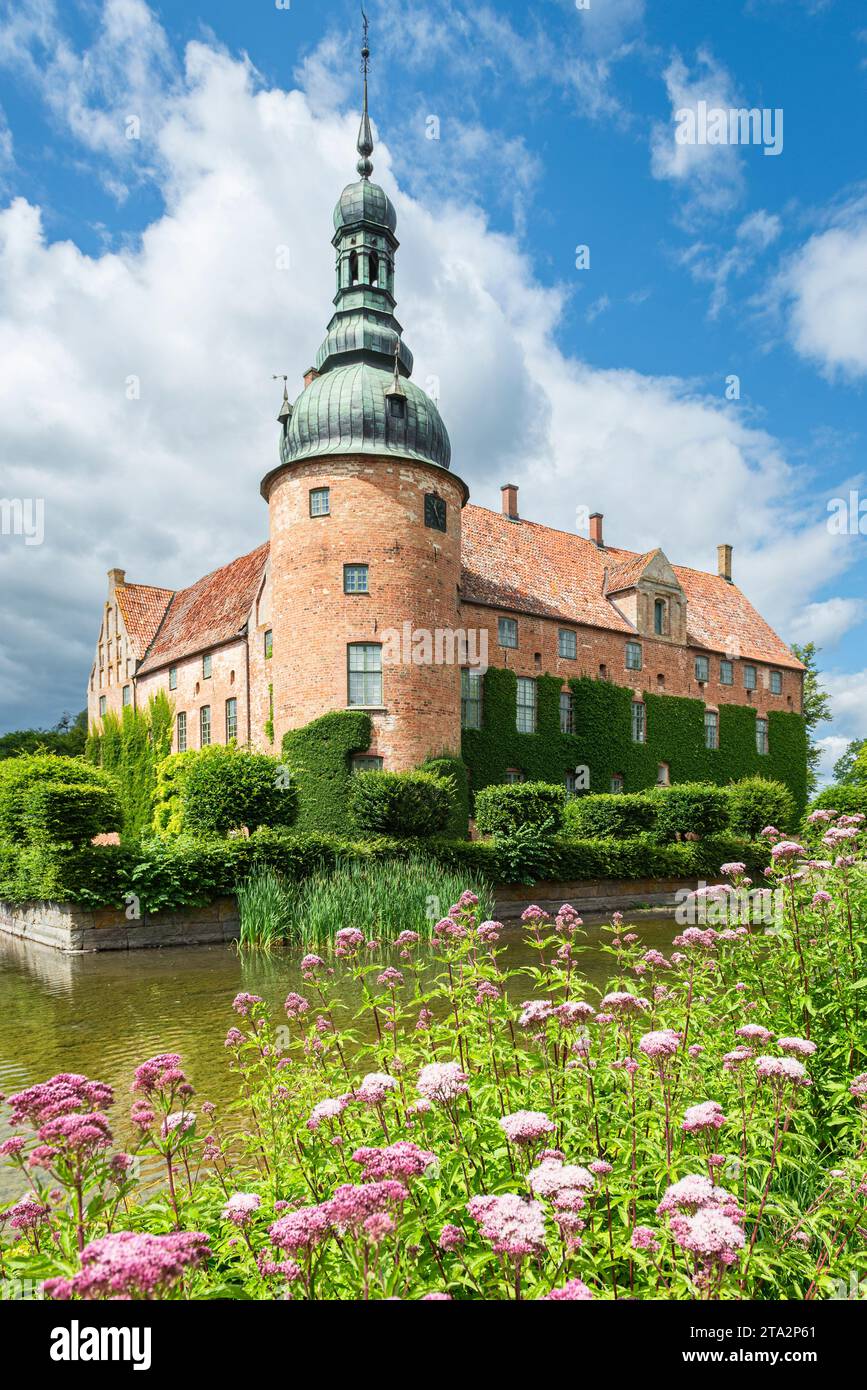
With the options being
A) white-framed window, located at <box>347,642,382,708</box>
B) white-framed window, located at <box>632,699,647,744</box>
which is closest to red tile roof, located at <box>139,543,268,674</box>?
white-framed window, located at <box>347,642,382,708</box>

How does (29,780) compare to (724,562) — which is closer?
(29,780)

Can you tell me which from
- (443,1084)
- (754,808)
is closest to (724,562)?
(754,808)

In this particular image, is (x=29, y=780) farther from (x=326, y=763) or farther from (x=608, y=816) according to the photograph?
(x=608, y=816)

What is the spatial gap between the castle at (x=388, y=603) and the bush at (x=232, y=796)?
3.40 meters

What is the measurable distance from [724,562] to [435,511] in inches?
953

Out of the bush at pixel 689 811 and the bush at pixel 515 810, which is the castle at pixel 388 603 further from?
the bush at pixel 689 811

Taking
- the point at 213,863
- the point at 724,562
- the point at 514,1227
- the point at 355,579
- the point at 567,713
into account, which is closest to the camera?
the point at 514,1227

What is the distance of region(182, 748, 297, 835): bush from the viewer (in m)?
18.2

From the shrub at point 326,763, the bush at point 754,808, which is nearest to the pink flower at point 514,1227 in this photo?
the shrub at point 326,763

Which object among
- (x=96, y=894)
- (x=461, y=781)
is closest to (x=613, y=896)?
(x=461, y=781)

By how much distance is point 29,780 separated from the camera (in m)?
16.4

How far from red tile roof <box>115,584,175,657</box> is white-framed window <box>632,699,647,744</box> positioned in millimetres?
22227

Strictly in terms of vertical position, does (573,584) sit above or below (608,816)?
above

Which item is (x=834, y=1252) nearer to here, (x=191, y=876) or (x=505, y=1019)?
(x=505, y=1019)
